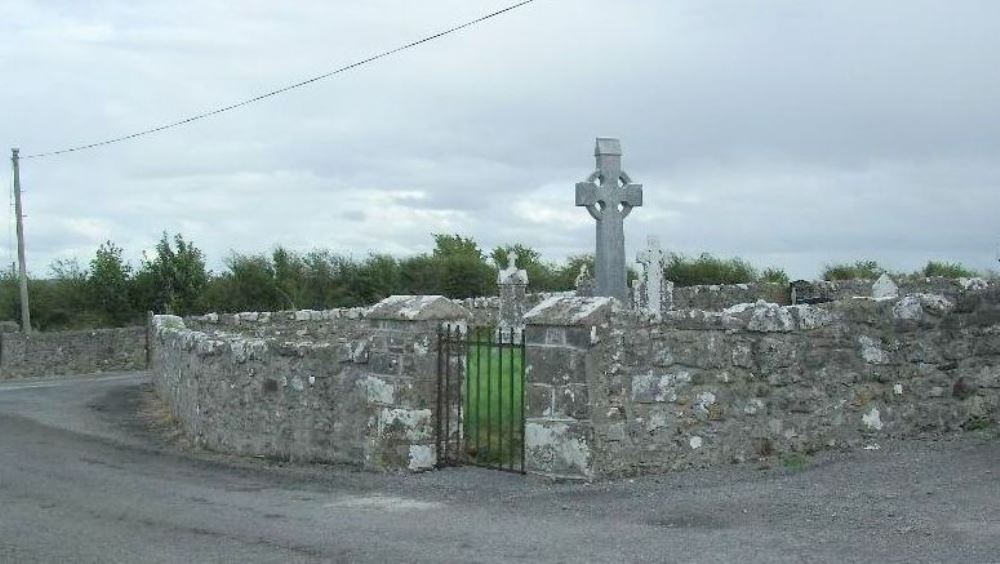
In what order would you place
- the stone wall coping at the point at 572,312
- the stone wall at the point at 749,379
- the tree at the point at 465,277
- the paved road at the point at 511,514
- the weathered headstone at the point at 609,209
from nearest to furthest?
the paved road at the point at 511,514, the stone wall coping at the point at 572,312, the stone wall at the point at 749,379, the weathered headstone at the point at 609,209, the tree at the point at 465,277

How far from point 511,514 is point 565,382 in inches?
59.6

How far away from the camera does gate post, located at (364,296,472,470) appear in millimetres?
10930

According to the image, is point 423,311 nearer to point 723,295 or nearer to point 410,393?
point 410,393

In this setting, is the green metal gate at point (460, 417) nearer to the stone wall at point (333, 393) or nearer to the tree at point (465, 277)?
the stone wall at point (333, 393)

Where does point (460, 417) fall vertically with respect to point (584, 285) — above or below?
Result: below

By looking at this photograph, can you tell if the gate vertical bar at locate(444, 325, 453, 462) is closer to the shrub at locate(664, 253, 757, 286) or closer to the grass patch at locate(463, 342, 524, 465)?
the grass patch at locate(463, 342, 524, 465)

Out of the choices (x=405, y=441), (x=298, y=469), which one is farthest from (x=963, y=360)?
(x=298, y=469)

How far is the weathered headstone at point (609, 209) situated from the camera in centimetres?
1709

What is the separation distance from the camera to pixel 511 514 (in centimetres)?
881

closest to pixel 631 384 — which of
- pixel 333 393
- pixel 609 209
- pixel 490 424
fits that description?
pixel 490 424

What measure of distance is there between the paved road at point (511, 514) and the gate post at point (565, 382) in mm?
282

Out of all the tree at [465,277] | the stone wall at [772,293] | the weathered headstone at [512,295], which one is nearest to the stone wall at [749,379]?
the stone wall at [772,293]

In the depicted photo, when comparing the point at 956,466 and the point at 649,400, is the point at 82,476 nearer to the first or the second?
the point at 649,400

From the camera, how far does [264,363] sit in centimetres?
1242
